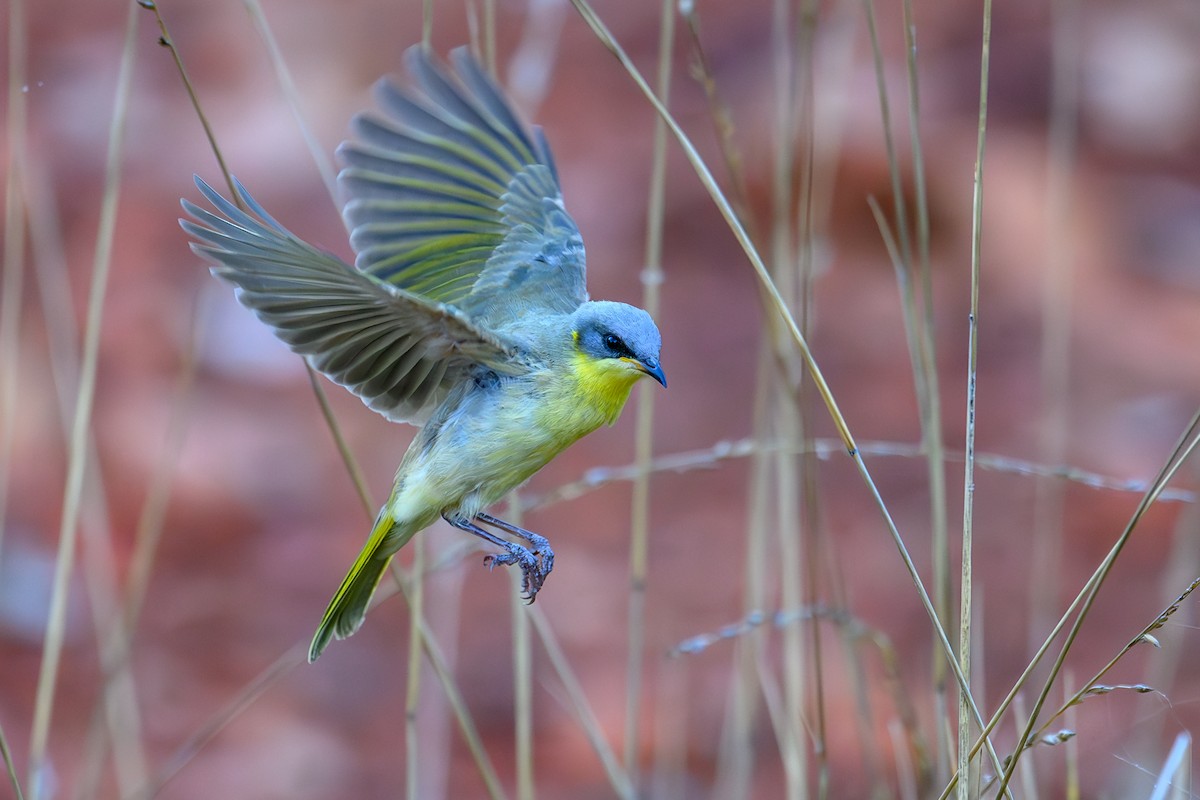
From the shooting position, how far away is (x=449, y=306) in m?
1.39

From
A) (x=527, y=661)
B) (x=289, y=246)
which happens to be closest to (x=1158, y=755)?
(x=527, y=661)

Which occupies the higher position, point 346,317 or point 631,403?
point 346,317

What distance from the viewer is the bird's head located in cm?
156

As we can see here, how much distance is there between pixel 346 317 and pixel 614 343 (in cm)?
A: 34

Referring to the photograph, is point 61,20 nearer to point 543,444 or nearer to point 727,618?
point 727,618

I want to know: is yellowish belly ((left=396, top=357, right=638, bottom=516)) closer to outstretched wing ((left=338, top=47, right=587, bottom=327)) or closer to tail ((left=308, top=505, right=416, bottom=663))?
tail ((left=308, top=505, right=416, bottom=663))

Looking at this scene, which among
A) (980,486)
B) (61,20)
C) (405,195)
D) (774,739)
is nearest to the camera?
(405,195)

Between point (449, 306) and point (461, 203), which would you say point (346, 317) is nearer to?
point (449, 306)

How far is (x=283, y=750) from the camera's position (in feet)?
11.8

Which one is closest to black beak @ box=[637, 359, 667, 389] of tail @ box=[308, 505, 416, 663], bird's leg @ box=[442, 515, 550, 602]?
bird's leg @ box=[442, 515, 550, 602]

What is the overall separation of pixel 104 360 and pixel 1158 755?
12.1 ft

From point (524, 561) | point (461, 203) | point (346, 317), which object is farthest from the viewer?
point (461, 203)

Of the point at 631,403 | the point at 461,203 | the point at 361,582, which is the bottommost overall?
the point at 631,403

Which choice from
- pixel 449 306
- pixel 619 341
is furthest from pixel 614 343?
pixel 449 306
